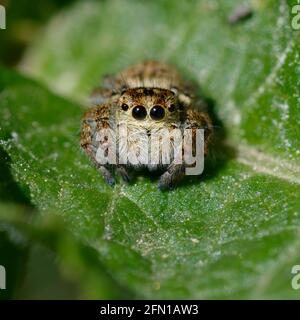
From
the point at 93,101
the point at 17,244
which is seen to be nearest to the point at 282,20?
the point at 93,101

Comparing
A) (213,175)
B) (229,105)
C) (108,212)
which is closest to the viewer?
(108,212)

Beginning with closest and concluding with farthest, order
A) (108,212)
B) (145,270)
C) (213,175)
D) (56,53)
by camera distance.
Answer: (145,270) < (108,212) < (213,175) < (56,53)

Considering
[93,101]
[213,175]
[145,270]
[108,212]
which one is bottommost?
[145,270]

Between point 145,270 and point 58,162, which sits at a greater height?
point 58,162

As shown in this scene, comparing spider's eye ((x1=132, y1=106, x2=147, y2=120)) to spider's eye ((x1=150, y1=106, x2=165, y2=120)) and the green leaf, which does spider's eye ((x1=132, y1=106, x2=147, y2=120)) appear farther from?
the green leaf

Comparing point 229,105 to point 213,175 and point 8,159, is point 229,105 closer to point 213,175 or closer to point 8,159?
point 213,175

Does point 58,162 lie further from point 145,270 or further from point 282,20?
point 282,20

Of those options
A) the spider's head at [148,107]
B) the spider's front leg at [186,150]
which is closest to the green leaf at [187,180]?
the spider's front leg at [186,150]

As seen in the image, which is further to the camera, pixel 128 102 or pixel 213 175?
pixel 213 175
